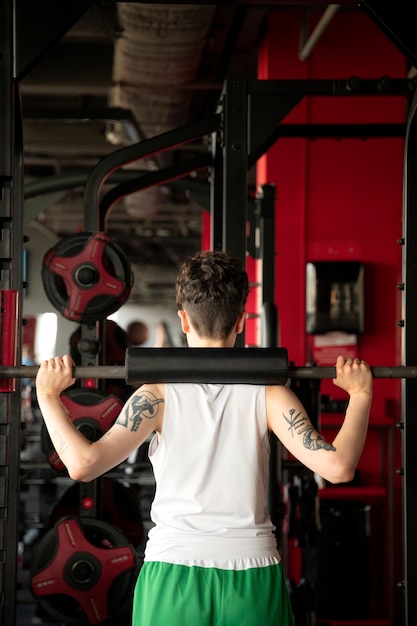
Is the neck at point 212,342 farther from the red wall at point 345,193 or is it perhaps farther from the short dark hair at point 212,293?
the red wall at point 345,193

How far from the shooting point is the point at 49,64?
637cm

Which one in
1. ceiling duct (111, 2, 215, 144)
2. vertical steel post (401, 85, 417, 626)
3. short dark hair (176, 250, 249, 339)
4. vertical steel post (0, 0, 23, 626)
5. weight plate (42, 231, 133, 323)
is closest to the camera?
short dark hair (176, 250, 249, 339)

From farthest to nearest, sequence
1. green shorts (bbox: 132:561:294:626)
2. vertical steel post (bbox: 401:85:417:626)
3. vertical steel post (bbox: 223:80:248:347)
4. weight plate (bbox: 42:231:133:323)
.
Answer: weight plate (bbox: 42:231:133:323) → vertical steel post (bbox: 223:80:248:347) → vertical steel post (bbox: 401:85:417:626) → green shorts (bbox: 132:561:294:626)

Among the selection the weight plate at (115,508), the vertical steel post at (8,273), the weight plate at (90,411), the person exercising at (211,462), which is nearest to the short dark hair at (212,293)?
the person exercising at (211,462)

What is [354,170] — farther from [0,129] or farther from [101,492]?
[0,129]

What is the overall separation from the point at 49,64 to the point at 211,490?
17.4 ft

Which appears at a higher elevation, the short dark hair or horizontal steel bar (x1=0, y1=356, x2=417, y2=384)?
the short dark hair

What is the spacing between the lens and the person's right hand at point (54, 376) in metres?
1.78

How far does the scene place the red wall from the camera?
500 centimetres

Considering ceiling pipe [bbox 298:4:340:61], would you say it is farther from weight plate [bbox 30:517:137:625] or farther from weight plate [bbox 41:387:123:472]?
weight plate [bbox 30:517:137:625]

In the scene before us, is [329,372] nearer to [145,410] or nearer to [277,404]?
[277,404]

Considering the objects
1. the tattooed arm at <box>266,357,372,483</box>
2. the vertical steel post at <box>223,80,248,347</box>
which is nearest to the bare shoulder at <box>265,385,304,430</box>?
the tattooed arm at <box>266,357,372,483</box>

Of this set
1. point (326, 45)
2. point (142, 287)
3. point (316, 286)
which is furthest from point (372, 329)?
point (142, 287)

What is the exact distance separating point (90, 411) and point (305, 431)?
1349 millimetres
